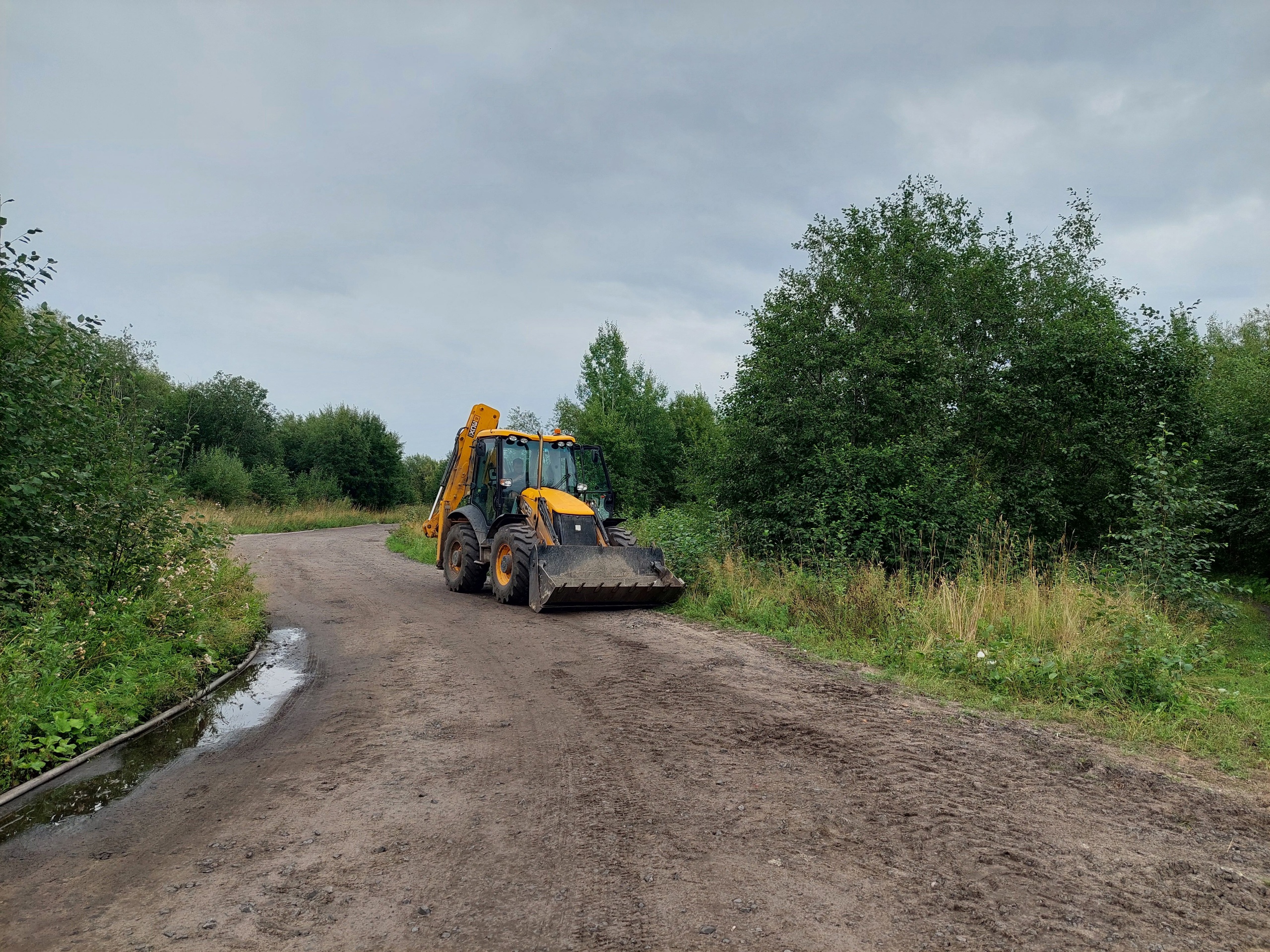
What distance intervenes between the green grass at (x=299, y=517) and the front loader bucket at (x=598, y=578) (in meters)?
21.3

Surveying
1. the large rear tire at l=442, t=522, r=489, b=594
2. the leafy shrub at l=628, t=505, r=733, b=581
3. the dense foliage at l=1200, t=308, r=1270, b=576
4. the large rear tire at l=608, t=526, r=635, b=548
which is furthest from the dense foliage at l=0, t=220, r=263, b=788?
the dense foliage at l=1200, t=308, r=1270, b=576

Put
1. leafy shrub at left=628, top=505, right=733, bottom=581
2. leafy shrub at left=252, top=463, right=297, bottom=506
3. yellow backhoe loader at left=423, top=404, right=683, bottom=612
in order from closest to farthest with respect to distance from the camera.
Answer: yellow backhoe loader at left=423, top=404, right=683, bottom=612, leafy shrub at left=628, top=505, right=733, bottom=581, leafy shrub at left=252, top=463, right=297, bottom=506

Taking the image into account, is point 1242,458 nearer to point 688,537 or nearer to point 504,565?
point 688,537

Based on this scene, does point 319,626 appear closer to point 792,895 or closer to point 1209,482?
point 792,895

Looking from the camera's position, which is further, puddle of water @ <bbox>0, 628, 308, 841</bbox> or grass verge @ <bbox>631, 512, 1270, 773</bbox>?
grass verge @ <bbox>631, 512, 1270, 773</bbox>

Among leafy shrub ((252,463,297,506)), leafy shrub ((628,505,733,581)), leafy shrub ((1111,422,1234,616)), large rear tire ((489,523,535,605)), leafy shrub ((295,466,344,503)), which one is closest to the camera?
leafy shrub ((1111,422,1234,616))

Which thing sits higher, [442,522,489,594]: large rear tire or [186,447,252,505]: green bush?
[186,447,252,505]: green bush

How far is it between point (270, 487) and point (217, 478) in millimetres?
3962

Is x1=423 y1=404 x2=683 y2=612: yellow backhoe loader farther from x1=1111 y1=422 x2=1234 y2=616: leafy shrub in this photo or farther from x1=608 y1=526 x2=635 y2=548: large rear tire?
x1=1111 y1=422 x2=1234 y2=616: leafy shrub

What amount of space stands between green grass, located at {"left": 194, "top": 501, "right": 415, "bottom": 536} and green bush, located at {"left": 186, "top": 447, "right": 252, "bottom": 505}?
55 centimetres

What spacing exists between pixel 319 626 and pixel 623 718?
5984mm

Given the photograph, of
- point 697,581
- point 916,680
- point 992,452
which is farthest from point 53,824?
point 992,452

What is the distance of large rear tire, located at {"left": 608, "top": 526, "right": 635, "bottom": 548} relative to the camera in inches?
468

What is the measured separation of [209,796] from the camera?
13.9 ft
